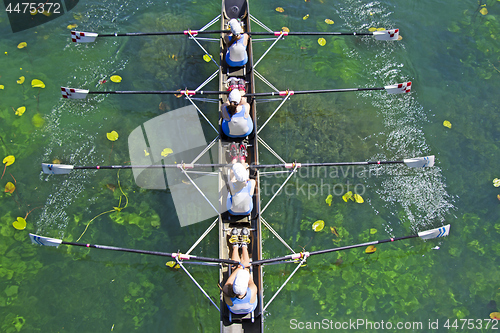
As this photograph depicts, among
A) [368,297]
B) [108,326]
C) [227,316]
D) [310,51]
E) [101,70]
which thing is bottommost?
[108,326]

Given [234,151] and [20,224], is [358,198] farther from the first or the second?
[20,224]

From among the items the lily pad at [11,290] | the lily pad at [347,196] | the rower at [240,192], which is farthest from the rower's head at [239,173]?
the lily pad at [11,290]

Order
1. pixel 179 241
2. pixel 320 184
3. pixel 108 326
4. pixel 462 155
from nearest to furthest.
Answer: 1. pixel 108 326
2. pixel 179 241
3. pixel 320 184
4. pixel 462 155

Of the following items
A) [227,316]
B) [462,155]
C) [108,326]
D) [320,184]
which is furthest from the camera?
[462,155]

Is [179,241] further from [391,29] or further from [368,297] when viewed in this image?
[391,29]

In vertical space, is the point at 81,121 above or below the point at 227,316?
above

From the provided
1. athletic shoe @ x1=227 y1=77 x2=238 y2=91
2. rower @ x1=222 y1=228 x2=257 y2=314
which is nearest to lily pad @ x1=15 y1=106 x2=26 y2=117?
athletic shoe @ x1=227 y1=77 x2=238 y2=91

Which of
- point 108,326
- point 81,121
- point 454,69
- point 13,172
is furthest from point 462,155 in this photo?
point 13,172

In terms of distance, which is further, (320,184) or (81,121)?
(81,121)
